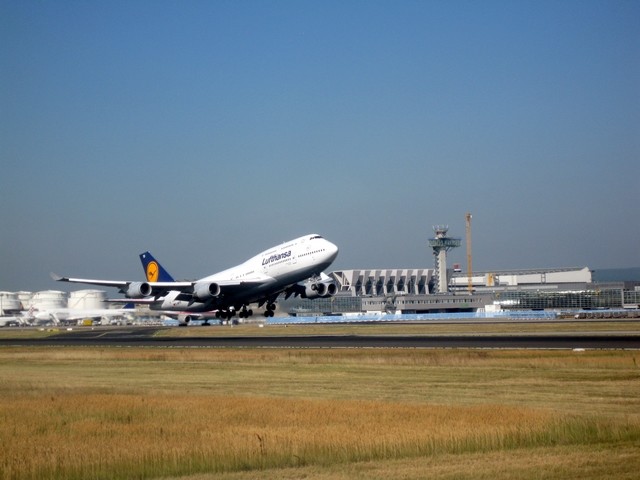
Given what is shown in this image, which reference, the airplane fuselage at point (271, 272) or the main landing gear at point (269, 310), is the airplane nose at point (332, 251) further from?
the main landing gear at point (269, 310)

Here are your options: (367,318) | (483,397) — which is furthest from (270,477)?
(367,318)

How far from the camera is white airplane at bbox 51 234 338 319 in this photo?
66250mm

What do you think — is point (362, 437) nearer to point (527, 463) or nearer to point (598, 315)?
point (527, 463)

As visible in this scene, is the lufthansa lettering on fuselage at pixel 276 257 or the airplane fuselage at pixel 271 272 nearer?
the airplane fuselage at pixel 271 272

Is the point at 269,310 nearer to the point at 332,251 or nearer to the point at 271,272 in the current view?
the point at 271,272

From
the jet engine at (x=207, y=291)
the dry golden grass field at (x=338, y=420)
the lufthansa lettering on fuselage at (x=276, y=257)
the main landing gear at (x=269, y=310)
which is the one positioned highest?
the lufthansa lettering on fuselage at (x=276, y=257)

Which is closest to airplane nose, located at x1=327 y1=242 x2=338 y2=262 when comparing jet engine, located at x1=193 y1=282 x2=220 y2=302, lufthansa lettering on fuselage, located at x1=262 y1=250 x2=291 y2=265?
lufthansa lettering on fuselage, located at x1=262 y1=250 x2=291 y2=265

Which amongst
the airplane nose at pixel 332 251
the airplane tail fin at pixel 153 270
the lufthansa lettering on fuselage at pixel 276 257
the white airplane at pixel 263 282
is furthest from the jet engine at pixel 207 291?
the airplane tail fin at pixel 153 270

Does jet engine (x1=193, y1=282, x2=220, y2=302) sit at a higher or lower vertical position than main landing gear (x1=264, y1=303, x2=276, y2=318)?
higher

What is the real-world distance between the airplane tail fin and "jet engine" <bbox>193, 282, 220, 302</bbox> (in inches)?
954

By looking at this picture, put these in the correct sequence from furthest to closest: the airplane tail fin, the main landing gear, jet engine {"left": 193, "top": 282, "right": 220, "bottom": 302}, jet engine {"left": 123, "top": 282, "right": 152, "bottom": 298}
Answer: the airplane tail fin, the main landing gear, jet engine {"left": 193, "top": 282, "right": 220, "bottom": 302}, jet engine {"left": 123, "top": 282, "right": 152, "bottom": 298}

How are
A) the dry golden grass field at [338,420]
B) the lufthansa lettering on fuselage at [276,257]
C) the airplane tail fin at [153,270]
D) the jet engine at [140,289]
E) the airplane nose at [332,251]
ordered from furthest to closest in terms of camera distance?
the airplane tail fin at [153,270] < the jet engine at [140,289] < the lufthansa lettering on fuselage at [276,257] < the airplane nose at [332,251] < the dry golden grass field at [338,420]

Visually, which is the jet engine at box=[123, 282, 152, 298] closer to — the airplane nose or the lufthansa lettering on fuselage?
the lufthansa lettering on fuselage

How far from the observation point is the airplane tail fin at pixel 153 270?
95875 mm
